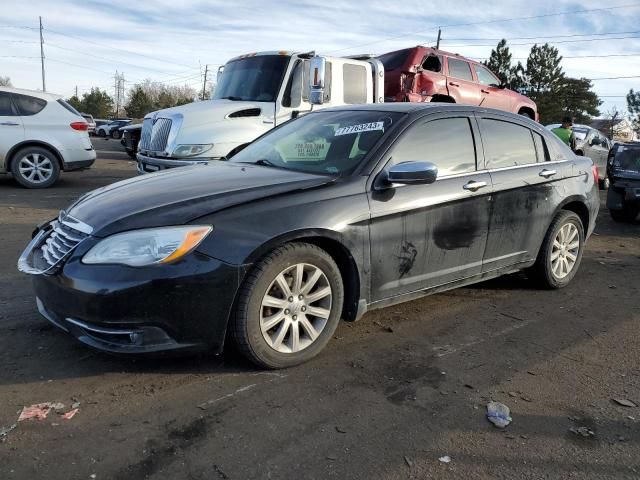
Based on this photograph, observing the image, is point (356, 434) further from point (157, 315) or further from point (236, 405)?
point (157, 315)

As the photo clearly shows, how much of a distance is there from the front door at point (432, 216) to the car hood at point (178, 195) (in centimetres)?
53

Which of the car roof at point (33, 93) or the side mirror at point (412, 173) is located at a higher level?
the car roof at point (33, 93)

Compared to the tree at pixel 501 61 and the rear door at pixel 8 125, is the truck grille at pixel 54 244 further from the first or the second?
the tree at pixel 501 61

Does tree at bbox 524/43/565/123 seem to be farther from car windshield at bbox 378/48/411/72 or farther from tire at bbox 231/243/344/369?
tire at bbox 231/243/344/369

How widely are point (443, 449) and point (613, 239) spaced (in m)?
6.49

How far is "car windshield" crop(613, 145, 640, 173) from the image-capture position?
873cm

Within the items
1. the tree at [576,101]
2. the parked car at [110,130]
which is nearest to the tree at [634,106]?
the tree at [576,101]

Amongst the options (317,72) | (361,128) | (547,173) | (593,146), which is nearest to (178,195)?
(361,128)

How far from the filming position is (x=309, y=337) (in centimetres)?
342

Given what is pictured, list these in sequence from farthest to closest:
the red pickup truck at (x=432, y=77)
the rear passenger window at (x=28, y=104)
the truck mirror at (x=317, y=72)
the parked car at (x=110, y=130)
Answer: the parked car at (x=110, y=130) → the red pickup truck at (x=432, y=77) → the rear passenger window at (x=28, y=104) → the truck mirror at (x=317, y=72)

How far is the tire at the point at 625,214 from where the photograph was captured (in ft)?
29.7

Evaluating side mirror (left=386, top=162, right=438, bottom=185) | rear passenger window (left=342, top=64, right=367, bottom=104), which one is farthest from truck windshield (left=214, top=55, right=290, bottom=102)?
side mirror (left=386, top=162, right=438, bottom=185)

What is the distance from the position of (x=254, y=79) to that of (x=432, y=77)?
3.59 metres

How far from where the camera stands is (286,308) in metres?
3.30
